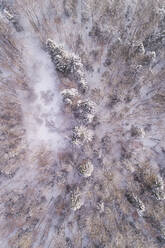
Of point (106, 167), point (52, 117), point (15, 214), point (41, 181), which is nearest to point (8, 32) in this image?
point (52, 117)

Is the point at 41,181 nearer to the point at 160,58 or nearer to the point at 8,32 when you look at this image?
the point at 8,32

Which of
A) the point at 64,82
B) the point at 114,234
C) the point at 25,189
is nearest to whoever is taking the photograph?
the point at 114,234

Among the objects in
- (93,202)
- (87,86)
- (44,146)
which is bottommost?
(93,202)

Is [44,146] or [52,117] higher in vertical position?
[52,117]

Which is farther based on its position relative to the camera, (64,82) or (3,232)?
(64,82)

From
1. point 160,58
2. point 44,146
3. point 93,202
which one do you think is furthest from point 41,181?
point 160,58

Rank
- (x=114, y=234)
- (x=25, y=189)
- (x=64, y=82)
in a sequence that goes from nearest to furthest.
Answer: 1. (x=114, y=234)
2. (x=25, y=189)
3. (x=64, y=82)

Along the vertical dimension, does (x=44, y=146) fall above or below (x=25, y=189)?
above

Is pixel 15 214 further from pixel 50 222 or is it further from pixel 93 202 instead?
pixel 93 202

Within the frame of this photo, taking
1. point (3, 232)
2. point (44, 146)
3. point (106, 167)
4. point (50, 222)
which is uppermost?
point (44, 146)
